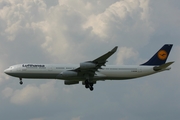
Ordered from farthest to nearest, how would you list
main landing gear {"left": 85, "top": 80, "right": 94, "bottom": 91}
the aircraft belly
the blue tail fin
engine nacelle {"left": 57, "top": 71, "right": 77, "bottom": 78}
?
the blue tail fin < main landing gear {"left": 85, "top": 80, "right": 94, "bottom": 91} < the aircraft belly < engine nacelle {"left": 57, "top": 71, "right": 77, "bottom": 78}

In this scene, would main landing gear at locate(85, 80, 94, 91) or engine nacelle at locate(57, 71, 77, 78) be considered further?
main landing gear at locate(85, 80, 94, 91)

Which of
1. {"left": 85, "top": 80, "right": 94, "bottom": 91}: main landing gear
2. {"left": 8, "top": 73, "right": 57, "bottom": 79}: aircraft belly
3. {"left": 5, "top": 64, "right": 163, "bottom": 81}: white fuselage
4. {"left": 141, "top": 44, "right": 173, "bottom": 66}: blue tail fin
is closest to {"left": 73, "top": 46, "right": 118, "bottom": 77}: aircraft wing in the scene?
{"left": 5, "top": 64, "right": 163, "bottom": 81}: white fuselage

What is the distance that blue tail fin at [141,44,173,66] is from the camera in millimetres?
91131

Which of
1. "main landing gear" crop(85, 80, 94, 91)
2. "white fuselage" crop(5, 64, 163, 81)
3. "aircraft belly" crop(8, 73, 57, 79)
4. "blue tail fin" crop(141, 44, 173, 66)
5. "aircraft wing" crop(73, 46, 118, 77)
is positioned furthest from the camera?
"blue tail fin" crop(141, 44, 173, 66)

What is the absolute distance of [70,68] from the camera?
84.6 metres

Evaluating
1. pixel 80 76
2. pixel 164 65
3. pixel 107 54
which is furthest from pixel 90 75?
pixel 164 65

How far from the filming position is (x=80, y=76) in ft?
277

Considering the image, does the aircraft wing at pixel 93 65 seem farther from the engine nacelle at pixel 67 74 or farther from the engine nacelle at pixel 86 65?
the engine nacelle at pixel 67 74

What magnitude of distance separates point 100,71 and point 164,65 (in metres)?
11.3

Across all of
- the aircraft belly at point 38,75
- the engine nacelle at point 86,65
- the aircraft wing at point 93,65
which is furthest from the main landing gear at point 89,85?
the aircraft belly at point 38,75

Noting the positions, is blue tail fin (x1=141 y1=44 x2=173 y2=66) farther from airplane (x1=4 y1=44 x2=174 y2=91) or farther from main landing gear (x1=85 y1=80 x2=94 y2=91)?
main landing gear (x1=85 y1=80 x2=94 y2=91)

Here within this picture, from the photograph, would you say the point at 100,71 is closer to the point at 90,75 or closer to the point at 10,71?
the point at 90,75

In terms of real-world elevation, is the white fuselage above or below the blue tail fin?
below

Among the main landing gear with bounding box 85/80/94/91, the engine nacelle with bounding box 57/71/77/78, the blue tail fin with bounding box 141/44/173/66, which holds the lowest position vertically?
the main landing gear with bounding box 85/80/94/91
